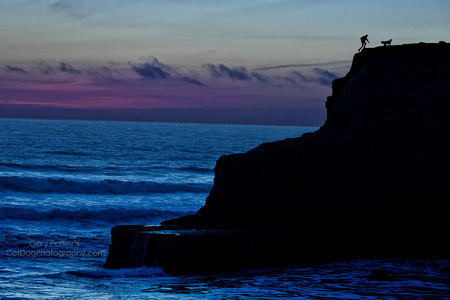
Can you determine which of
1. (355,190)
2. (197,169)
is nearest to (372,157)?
(355,190)

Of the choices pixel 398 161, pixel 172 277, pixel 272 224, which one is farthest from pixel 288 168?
pixel 172 277

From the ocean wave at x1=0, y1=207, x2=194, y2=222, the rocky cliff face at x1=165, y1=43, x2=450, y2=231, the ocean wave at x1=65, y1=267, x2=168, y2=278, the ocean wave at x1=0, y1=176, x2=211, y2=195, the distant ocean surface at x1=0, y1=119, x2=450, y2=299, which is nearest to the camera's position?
the distant ocean surface at x1=0, y1=119, x2=450, y2=299

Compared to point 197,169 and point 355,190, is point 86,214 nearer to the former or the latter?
point 355,190

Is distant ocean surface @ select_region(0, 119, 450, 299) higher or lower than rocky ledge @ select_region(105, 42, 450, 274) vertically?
lower

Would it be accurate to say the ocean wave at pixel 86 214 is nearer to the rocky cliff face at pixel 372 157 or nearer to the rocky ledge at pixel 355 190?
the rocky ledge at pixel 355 190

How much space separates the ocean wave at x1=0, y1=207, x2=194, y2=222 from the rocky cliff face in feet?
40.9

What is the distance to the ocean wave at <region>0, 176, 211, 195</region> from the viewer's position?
32.7m

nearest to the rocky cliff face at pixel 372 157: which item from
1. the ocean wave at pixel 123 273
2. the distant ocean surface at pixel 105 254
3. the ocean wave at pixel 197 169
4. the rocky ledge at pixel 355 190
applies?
the rocky ledge at pixel 355 190

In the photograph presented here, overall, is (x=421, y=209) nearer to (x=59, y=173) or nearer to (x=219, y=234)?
(x=219, y=234)

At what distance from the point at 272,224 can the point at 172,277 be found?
2.83 meters

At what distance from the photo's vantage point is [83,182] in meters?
34.5

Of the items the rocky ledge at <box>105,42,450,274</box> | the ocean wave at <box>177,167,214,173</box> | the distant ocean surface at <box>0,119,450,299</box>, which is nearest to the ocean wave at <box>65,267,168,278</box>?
the distant ocean surface at <box>0,119,450,299</box>

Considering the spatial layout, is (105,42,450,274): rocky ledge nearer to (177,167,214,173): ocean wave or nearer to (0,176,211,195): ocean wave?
(0,176,211,195): ocean wave

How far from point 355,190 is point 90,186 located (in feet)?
81.8
